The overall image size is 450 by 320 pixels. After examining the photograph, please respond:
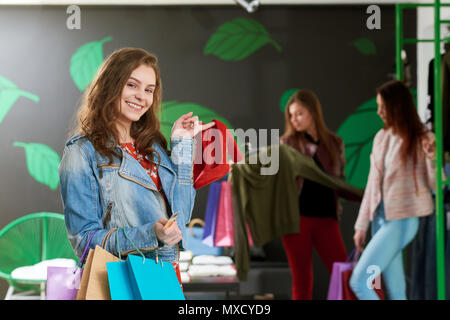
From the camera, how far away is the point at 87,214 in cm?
110

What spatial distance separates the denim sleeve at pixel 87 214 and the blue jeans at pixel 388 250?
1718 millimetres

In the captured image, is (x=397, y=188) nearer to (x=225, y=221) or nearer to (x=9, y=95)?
(x=225, y=221)

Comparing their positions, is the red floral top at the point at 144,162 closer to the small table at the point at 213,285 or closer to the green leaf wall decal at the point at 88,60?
the green leaf wall decal at the point at 88,60

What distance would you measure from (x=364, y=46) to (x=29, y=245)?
1.98 meters

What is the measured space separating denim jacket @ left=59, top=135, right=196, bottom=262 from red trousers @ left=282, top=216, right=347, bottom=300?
1.78m

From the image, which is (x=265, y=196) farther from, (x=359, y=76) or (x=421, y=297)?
(x=421, y=297)

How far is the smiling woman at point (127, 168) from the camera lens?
110cm

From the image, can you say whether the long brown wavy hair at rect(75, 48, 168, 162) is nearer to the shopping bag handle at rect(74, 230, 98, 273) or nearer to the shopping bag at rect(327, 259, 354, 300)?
the shopping bag handle at rect(74, 230, 98, 273)

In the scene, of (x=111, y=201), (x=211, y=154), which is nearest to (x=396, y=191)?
(x=211, y=154)

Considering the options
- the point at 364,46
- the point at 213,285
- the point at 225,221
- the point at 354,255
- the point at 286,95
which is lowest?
the point at 213,285

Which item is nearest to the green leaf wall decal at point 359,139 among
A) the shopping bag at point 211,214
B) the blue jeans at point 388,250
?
the blue jeans at point 388,250

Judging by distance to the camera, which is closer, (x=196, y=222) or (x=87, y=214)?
(x=87, y=214)

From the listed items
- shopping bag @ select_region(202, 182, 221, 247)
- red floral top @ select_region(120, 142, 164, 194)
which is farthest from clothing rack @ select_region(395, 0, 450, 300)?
red floral top @ select_region(120, 142, 164, 194)
